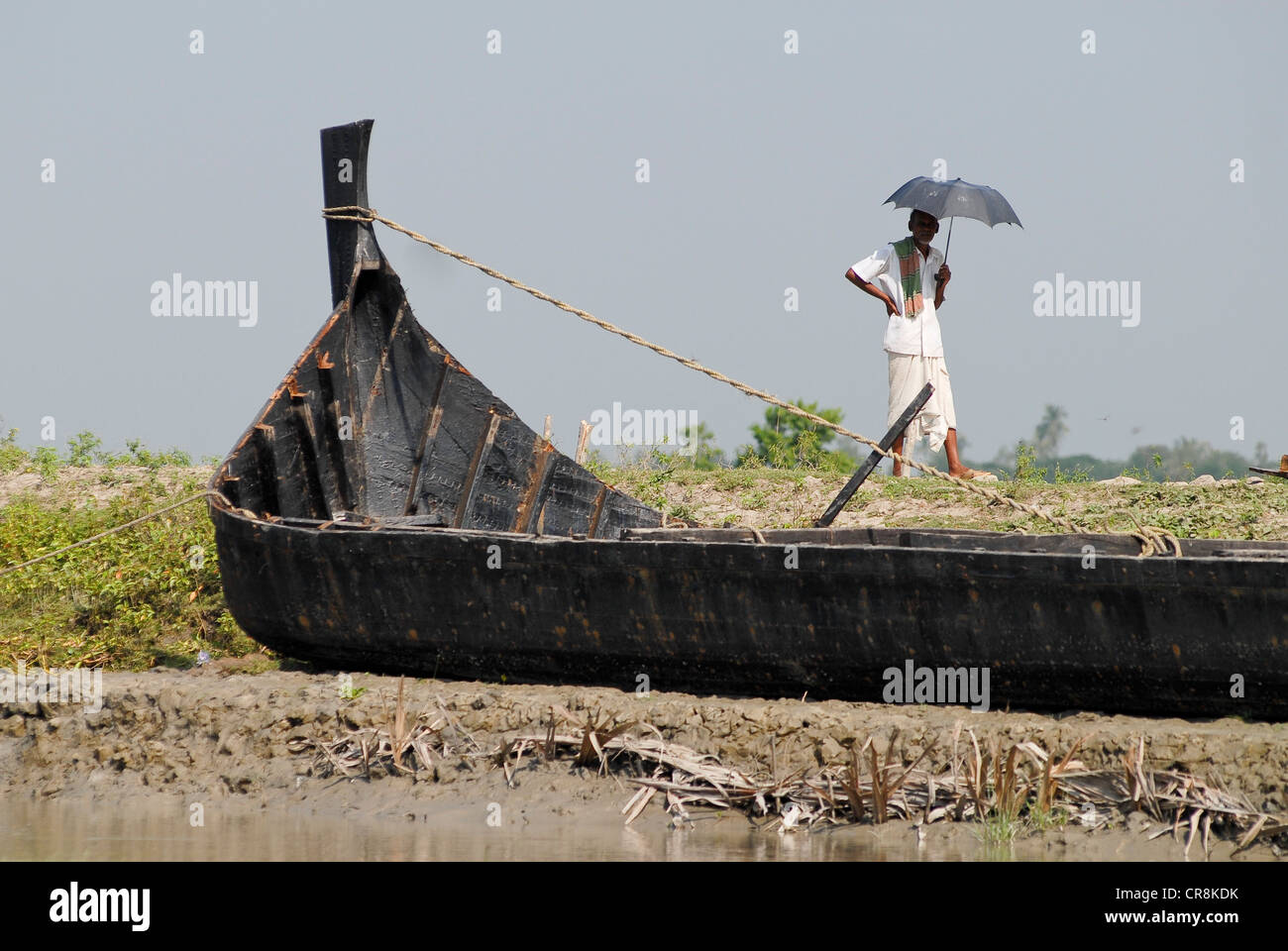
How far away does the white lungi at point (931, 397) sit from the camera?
402 inches

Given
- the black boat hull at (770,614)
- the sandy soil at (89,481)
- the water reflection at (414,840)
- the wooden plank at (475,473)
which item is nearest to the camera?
the water reflection at (414,840)

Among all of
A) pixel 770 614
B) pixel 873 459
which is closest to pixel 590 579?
pixel 770 614

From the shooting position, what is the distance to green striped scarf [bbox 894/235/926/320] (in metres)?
10.2

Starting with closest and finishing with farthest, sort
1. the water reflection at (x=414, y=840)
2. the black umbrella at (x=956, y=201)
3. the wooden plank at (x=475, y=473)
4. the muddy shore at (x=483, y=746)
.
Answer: the water reflection at (x=414, y=840) < the muddy shore at (x=483, y=746) < the wooden plank at (x=475, y=473) < the black umbrella at (x=956, y=201)

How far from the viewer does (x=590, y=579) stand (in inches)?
255

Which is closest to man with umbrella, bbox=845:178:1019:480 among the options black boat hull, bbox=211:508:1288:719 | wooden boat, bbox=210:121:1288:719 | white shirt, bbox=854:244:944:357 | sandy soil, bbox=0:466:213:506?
white shirt, bbox=854:244:944:357

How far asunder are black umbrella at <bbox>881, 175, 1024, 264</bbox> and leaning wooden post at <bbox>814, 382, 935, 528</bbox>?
8.04 ft

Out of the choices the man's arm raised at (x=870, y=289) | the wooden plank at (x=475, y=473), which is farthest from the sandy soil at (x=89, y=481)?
the man's arm raised at (x=870, y=289)

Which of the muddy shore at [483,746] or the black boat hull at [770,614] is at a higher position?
the black boat hull at [770,614]

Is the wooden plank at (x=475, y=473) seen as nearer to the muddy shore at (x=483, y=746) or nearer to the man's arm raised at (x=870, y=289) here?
the muddy shore at (x=483, y=746)

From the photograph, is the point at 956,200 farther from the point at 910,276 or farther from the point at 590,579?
the point at 590,579

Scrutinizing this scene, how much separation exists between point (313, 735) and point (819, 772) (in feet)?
7.32

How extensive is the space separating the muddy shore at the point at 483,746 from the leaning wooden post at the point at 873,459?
1684 mm

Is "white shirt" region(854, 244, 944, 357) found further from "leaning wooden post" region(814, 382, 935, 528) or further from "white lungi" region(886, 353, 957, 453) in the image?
"leaning wooden post" region(814, 382, 935, 528)
